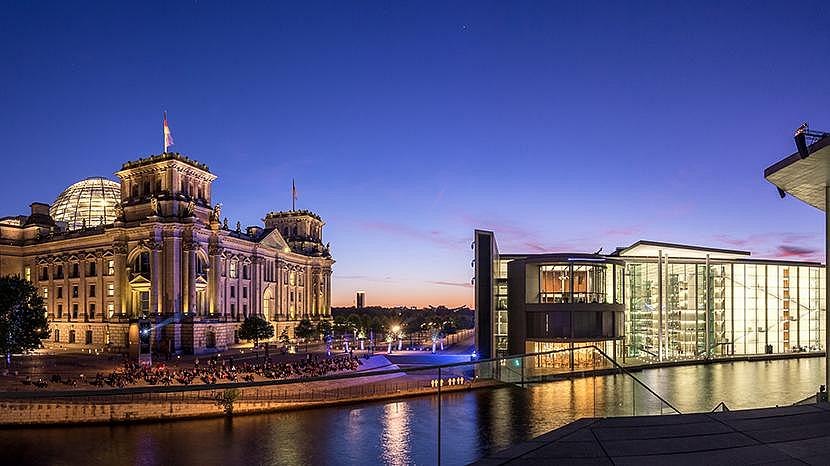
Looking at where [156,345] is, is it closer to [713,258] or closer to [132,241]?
[132,241]

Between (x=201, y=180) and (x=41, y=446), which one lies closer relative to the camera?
(x=41, y=446)

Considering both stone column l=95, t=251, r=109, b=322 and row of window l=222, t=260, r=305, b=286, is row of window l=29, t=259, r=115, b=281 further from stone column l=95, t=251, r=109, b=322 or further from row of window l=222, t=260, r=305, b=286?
row of window l=222, t=260, r=305, b=286

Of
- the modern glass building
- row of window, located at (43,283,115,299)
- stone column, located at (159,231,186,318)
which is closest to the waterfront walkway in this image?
the modern glass building

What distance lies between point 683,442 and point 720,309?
8252 cm

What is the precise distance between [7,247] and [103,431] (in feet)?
242

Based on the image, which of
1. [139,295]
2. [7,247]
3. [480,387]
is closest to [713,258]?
[480,387]

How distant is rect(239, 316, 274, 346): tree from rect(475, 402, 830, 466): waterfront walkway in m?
80.6

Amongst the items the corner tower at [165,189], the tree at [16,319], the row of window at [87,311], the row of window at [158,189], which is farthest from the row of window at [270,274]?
the tree at [16,319]

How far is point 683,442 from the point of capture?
28.6 feet

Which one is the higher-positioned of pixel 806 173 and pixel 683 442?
pixel 806 173

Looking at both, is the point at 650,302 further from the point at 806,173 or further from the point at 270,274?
the point at 806,173

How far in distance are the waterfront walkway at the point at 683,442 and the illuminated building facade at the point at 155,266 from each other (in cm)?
7038

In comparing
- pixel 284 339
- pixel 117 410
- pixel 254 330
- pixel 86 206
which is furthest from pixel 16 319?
pixel 86 206

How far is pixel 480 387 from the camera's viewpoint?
5384 cm
